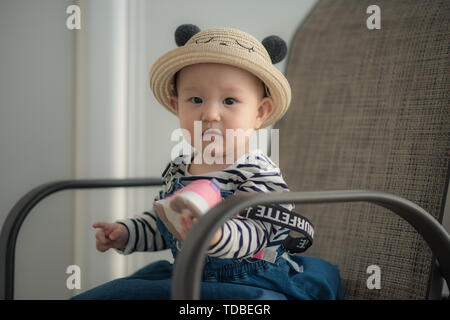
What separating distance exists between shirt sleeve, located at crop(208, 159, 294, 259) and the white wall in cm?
62

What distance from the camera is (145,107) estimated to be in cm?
116

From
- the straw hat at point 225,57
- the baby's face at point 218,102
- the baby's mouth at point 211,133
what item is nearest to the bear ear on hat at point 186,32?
the straw hat at point 225,57

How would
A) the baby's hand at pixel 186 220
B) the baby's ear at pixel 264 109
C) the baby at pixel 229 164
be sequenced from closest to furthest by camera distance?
the baby's hand at pixel 186 220 < the baby at pixel 229 164 < the baby's ear at pixel 264 109

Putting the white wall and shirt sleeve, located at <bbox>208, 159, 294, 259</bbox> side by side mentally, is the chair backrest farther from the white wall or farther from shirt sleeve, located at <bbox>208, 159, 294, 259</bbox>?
the white wall

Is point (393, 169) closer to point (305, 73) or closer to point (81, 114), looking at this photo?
point (305, 73)

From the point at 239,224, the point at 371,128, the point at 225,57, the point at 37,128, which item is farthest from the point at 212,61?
the point at 37,128

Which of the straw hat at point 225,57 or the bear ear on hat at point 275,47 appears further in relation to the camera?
the bear ear on hat at point 275,47

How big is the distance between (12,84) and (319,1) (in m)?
0.80

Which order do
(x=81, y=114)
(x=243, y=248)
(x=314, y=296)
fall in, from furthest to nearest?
(x=81, y=114) → (x=314, y=296) → (x=243, y=248)

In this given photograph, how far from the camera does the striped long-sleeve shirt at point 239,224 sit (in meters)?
0.56

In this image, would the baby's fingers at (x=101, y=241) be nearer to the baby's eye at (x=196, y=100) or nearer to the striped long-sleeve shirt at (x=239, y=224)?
the striped long-sleeve shirt at (x=239, y=224)

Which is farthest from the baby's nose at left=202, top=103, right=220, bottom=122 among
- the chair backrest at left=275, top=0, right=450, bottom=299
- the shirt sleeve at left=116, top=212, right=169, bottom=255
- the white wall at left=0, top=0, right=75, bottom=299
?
the white wall at left=0, top=0, right=75, bottom=299

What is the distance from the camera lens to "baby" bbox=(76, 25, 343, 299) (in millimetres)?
602

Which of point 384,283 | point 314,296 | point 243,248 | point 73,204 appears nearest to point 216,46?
point 243,248
